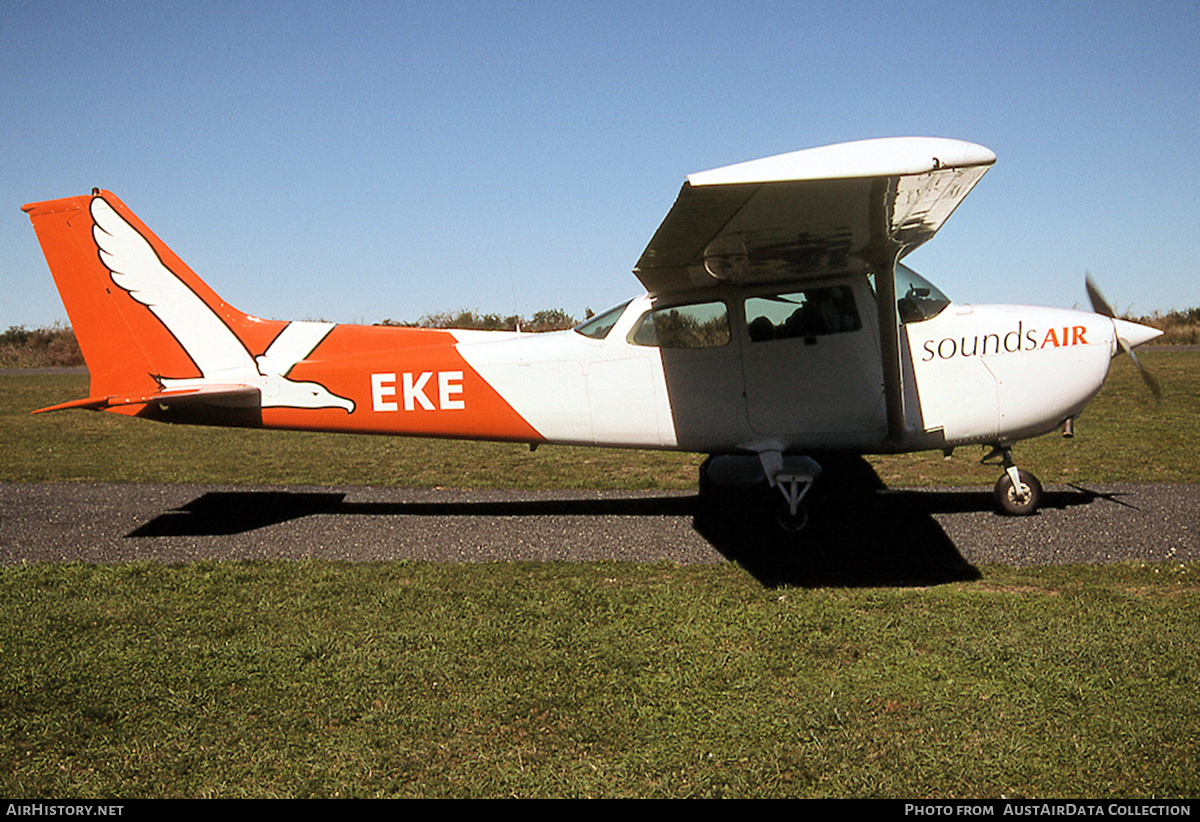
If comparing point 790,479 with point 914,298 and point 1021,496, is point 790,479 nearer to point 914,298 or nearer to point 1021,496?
point 914,298

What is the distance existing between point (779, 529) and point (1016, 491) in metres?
2.39

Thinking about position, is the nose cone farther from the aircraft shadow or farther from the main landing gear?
the aircraft shadow

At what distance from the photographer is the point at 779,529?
734cm

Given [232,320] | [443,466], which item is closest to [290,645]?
[232,320]

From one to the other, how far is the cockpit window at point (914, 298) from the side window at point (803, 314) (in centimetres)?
47

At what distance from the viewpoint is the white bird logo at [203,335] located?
7.82 meters

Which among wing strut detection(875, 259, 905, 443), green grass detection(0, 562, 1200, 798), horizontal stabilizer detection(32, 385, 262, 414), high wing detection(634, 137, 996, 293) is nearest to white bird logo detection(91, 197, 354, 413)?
horizontal stabilizer detection(32, 385, 262, 414)

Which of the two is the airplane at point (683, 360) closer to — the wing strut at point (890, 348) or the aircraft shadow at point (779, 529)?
the wing strut at point (890, 348)

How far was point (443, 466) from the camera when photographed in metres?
11.4

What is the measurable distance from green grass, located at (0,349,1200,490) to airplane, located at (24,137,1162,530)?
225cm

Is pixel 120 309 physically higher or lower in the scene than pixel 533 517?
higher

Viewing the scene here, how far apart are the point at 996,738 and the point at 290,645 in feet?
12.6

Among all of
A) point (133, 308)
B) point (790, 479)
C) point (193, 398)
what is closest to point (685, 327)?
point (790, 479)

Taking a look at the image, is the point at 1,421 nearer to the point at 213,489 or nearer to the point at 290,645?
the point at 213,489
